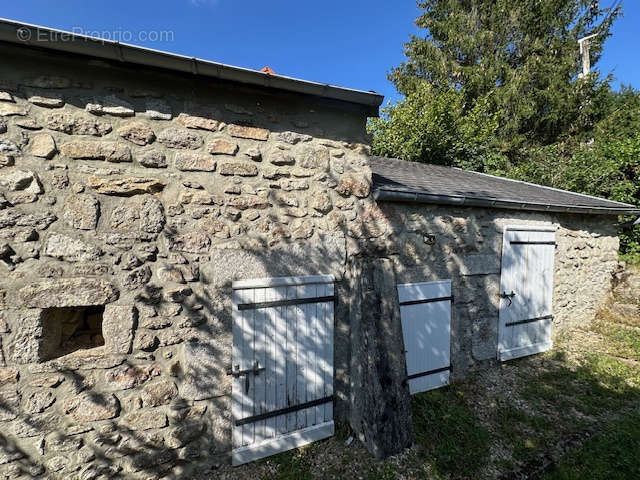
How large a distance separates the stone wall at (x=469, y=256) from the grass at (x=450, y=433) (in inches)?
23.0

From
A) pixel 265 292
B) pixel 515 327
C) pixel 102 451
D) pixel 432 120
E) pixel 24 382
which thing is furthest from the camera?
pixel 432 120

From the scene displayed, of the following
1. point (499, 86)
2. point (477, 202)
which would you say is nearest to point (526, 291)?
point (477, 202)

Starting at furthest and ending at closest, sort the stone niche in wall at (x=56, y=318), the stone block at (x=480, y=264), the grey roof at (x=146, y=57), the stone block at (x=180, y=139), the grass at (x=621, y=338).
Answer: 1. the grass at (x=621, y=338)
2. the stone block at (x=480, y=264)
3. the stone block at (x=180, y=139)
4. the stone niche in wall at (x=56, y=318)
5. the grey roof at (x=146, y=57)

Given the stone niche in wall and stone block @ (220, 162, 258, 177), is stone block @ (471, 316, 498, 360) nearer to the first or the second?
stone block @ (220, 162, 258, 177)

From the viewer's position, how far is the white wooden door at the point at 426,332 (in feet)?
12.3

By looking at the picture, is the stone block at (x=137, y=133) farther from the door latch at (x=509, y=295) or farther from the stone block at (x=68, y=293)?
the door latch at (x=509, y=295)

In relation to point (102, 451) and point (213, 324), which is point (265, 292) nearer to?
point (213, 324)

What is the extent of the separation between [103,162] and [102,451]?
7.45 ft

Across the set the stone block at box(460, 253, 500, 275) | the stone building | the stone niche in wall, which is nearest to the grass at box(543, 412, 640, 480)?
the stone building

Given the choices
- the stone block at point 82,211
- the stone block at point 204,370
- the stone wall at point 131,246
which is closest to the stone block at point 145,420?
the stone wall at point 131,246

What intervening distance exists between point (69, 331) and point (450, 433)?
3.95 meters

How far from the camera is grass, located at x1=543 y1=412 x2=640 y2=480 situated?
2717 mm

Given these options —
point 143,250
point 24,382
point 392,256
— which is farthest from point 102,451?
point 392,256

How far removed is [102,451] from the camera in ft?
7.64
